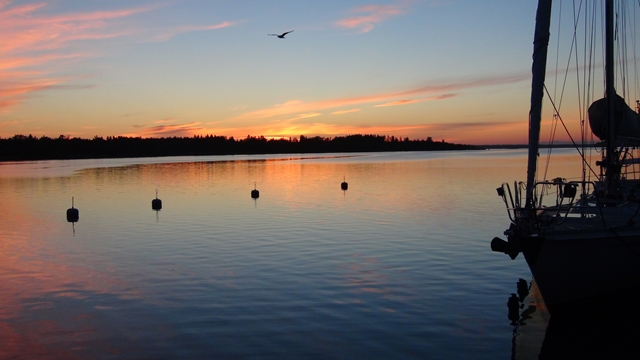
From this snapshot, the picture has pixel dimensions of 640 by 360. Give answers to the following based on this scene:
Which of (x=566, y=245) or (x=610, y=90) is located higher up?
(x=610, y=90)

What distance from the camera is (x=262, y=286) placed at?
60.4 feet

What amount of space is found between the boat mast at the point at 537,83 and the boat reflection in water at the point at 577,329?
116 inches

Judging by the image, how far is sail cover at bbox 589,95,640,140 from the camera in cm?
2002

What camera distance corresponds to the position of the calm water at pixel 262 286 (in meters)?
13.2

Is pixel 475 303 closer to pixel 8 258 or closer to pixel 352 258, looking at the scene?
pixel 352 258

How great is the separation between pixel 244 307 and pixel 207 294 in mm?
1949

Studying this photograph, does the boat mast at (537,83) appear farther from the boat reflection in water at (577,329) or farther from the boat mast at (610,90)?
the boat mast at (610,90)

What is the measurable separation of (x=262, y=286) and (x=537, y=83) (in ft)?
33.1

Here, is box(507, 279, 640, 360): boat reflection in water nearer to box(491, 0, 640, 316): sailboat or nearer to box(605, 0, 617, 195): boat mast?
box(491, 0, 640, 316): sailboat

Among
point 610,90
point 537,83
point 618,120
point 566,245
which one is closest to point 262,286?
point 566,245

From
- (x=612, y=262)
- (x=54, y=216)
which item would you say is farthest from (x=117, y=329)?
(x=54, y=216)

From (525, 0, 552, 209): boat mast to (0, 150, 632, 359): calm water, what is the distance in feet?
12.6

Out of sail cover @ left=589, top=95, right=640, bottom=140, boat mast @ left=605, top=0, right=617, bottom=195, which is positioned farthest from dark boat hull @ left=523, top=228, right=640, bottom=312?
sail cover @ left=589, top=95, right=640, bottom=140

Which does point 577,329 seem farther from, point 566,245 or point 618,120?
point 618,120
